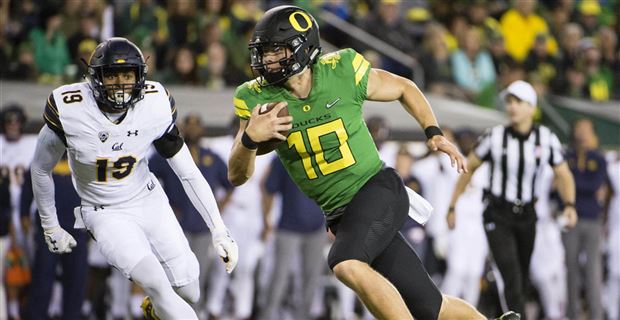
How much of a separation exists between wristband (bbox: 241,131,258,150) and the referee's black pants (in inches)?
125

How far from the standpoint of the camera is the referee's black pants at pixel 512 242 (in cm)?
810

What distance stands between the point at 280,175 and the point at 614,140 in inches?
183

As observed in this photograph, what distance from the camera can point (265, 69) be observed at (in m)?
5.74

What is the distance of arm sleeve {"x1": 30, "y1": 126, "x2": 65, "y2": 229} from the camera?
6.08 meters

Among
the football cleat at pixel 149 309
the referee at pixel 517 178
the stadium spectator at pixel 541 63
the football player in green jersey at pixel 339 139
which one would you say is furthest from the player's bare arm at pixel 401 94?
the stadium spectator at pixel 541 63

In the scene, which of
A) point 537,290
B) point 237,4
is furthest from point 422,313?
point 237,4

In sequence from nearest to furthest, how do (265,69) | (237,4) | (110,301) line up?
(265,69) < (110,301) < (237,4)

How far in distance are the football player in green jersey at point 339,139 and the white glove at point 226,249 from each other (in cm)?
40

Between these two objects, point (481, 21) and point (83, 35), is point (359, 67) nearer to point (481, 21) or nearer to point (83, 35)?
point (83, 35)

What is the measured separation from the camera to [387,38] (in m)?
13.3

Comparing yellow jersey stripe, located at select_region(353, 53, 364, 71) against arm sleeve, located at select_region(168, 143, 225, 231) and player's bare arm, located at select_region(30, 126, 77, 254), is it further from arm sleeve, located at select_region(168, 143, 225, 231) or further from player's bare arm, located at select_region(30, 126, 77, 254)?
player's bare arm, located at select_region(30, 126, 77, 254)

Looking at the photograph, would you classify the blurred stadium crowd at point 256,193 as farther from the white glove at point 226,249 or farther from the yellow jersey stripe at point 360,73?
the yellow jersey stripe at point 360,73

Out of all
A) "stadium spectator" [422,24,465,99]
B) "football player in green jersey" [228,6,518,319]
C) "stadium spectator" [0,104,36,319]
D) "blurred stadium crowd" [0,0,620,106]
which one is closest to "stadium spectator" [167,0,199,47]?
"blurred stadium crowd" [0,0,620,106]

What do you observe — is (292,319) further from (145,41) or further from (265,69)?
(265,69)
